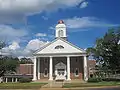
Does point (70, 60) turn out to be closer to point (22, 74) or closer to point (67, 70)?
point (67, 70)

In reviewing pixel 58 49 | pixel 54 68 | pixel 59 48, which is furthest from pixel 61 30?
pixel 54 68

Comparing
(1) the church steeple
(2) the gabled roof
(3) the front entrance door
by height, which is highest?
(1) the church steeple

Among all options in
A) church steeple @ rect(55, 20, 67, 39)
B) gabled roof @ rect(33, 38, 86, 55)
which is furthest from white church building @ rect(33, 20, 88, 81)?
church steeple @ rect(55, 20, 67, 39)

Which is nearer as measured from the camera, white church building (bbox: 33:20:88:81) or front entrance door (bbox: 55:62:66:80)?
white church building (bbox: 33:20:88:81)

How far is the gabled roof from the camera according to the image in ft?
185

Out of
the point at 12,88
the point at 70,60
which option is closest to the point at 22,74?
the point at 70,60

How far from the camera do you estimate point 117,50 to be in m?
54.4

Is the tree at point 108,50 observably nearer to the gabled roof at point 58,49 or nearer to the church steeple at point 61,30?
the gabled roof at point 58,49

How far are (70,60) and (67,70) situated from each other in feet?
11.7

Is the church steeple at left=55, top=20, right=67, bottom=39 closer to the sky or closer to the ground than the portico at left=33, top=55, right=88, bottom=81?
closer to the sky

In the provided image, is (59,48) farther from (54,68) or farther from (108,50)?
(108,50)

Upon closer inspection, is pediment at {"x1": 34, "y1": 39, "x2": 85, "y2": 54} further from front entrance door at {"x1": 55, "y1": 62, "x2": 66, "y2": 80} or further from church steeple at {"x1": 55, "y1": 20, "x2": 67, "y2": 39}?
church steeple at {"x1": 55, "y1": 20, "x2": 67, "y2": 39}

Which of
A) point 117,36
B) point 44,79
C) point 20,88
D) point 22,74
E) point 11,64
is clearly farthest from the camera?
point 22,74

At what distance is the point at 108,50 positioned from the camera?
55.4 metres
